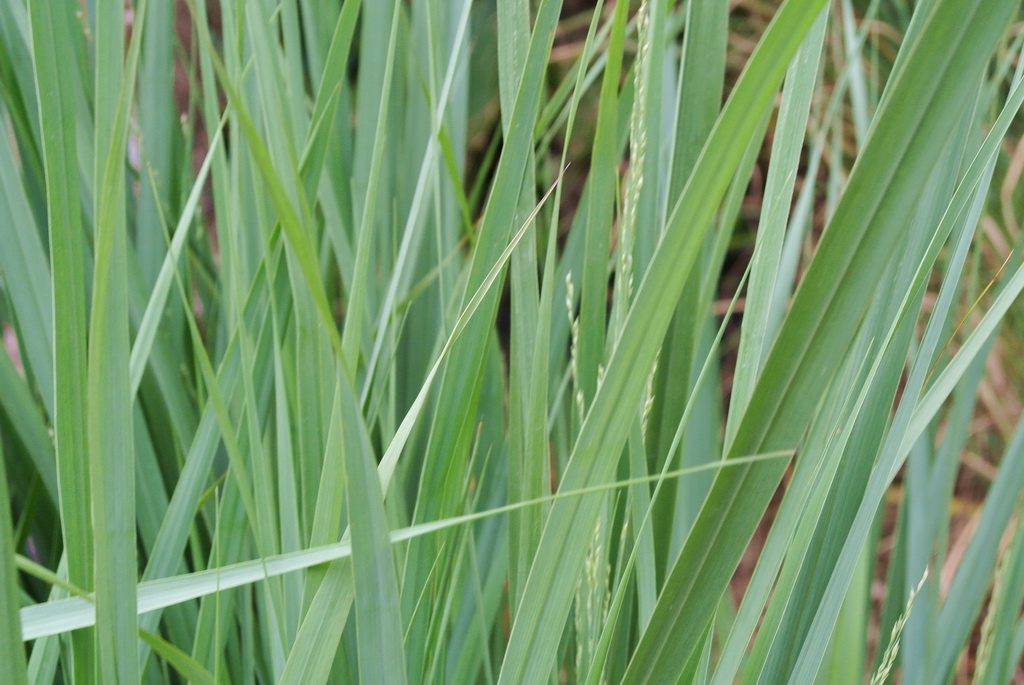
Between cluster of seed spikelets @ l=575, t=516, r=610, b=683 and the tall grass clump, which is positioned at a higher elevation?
the tall grass clump

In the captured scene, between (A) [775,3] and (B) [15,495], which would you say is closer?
(B) [15,495]

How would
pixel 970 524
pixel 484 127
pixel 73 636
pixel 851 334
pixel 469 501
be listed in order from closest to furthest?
pixel 851 334
pixel 73 636
pixel 469 501
pixel 970 524
pixel 484 127

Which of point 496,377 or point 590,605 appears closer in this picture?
point 590,605

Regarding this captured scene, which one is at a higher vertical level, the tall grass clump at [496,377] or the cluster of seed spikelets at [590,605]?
the tall grass clump at [496,377]

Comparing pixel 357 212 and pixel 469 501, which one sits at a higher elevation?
pixel 357 212

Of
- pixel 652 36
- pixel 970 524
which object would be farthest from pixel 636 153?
pixel 970 524

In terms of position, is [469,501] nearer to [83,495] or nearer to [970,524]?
[83,495]

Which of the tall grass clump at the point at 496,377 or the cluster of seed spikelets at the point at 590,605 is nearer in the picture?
the tall grass clump at the point at 496,377

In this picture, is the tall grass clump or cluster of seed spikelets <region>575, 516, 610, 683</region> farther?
cluster of seed spikelets <region>575, 516, 610, 683</region>
